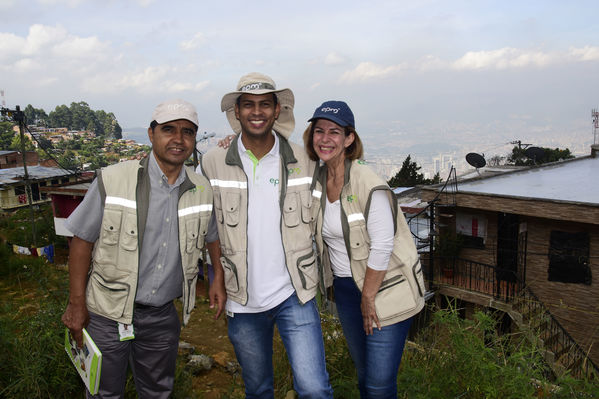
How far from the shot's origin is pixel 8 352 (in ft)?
12.0

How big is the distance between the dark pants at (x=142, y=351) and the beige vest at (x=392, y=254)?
4.49 feet

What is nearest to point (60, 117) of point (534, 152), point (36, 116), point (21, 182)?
point (36, 116)

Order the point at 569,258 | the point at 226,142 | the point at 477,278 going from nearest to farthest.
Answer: the point at 226,142
the point at 569,258
the point at 477,278

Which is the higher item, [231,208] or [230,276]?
[231,208]

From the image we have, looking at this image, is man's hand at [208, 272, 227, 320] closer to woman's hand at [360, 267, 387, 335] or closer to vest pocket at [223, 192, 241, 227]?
vest pocket at [223, 192, 241, 227]

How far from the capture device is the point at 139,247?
2.64 meters

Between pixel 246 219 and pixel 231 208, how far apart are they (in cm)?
13

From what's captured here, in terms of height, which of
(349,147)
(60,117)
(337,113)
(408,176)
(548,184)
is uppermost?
(60,117)

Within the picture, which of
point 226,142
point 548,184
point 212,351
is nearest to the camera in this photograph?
point 226,142

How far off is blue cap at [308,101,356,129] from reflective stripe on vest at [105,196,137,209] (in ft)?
4.34

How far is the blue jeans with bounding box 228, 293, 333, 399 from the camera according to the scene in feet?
8.66

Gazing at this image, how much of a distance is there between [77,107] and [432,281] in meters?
138

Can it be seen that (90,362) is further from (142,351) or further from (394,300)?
(394,300)

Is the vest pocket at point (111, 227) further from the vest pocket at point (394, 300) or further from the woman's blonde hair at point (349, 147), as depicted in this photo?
the vest pocket at point (394, 300)
